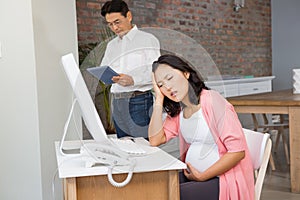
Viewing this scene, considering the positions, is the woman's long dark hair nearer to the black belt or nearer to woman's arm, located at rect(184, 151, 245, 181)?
the black belt

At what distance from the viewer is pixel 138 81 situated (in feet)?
5.74

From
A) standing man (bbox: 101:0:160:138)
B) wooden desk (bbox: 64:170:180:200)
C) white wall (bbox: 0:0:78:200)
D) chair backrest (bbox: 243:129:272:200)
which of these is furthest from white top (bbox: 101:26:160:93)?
white wall (bbox: 0:0:78:200)

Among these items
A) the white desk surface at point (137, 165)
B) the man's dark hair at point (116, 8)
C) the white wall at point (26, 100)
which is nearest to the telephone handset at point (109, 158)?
the white desk surface at point (137, 165)

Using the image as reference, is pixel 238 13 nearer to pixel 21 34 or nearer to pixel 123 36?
pixel 21 34

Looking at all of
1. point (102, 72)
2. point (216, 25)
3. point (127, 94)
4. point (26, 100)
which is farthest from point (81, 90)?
point (216, 25)

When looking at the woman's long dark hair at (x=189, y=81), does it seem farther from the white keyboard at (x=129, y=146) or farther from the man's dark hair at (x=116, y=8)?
the man's dark hair at (x=116, y=8)

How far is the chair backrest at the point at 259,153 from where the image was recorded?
1.88 meters

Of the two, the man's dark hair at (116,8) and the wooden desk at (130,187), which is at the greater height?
the man's dark hair at (116,8)

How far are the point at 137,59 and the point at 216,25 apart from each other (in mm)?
4854

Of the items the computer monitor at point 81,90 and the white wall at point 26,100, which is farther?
the white wall at point 26,100

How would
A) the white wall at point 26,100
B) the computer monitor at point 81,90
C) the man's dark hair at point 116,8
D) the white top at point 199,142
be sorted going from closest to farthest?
the computer monitor at point 81,90, the white top at point 199,142, the man's dark hair at point 116,8, the white wall at point 26,100

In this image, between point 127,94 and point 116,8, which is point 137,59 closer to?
point 127,94

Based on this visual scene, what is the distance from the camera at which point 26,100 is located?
111 inches

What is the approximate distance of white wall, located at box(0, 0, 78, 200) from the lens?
9.12ft
